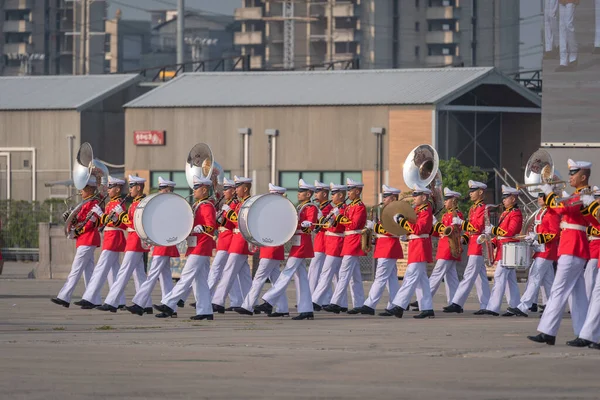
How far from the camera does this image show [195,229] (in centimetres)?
1939

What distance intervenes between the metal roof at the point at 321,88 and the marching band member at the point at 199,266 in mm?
28080

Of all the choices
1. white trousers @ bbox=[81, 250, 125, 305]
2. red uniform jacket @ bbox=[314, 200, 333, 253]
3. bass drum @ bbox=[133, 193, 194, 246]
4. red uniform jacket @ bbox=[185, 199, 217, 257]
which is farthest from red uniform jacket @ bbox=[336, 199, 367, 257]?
white trousers @ bbox=[81, 250, 125, 305]

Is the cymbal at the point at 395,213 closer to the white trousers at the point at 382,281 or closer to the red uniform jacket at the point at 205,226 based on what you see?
the white trousers at the point at 382,281

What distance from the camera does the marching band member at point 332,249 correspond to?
69.9 feet

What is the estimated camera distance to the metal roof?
159 feet

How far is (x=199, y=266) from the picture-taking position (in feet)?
63.3

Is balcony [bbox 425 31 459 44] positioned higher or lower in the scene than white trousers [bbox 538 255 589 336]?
higher

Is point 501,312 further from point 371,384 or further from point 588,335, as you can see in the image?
point 371,384

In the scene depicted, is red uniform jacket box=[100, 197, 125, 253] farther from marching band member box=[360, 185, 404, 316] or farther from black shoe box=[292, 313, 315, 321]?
marching band member box=[360, 185, 404, 316]

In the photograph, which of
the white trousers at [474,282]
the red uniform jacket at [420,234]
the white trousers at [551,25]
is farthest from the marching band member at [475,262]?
the white trousers at [551,25]

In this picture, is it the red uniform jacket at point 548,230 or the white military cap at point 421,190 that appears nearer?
the red uniform jacket at point 548,230

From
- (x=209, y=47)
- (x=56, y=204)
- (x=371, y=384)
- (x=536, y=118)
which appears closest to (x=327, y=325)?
(x=371, y=384)

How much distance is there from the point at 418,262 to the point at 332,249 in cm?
176

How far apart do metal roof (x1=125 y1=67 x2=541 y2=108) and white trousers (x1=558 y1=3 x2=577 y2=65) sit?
15.9m
